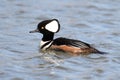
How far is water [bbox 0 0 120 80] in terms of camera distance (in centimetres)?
1335

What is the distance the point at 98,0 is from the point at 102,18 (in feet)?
7.06

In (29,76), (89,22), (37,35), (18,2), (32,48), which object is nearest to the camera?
(29,76)

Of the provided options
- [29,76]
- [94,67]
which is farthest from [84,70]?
[29,76]

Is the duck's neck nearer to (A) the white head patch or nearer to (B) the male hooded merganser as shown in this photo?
(B) the male hooded merganser

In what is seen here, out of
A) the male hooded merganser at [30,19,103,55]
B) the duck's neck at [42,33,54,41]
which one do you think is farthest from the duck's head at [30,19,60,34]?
the duck's neck at [42,33,54,41]

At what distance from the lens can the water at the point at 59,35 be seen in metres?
13.4

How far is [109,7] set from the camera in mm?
20141

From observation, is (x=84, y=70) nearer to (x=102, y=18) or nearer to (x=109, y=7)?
(x=102, y=18)

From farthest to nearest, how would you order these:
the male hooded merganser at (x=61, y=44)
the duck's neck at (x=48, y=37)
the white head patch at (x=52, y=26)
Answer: the duck's neck at (x=48, y=37), the white head patch at (x=52, y=26), the male hooded merganser at (x=61, y=44)

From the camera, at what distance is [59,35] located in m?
17.0

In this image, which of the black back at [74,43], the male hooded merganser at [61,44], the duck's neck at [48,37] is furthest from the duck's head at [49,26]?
the black back at [74,43]

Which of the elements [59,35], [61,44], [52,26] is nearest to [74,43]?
[61,44]

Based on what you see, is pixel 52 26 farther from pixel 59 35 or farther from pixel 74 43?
pixel 59 35

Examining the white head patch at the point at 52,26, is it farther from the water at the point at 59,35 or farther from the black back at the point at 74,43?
the water at the point at 59,35
